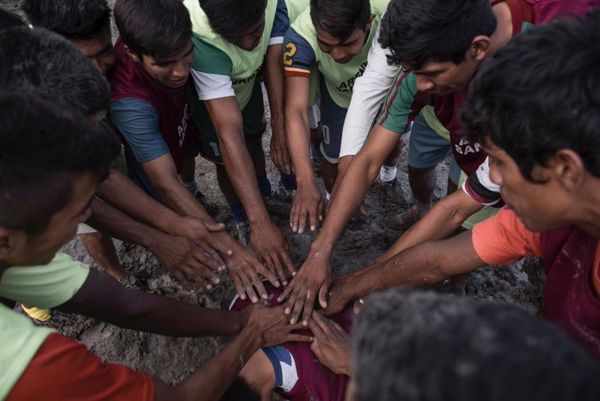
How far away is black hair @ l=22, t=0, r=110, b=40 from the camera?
204cm

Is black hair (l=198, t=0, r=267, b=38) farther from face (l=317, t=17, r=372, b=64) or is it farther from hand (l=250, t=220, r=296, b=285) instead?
hand (l=250, t=220, r=296, b=285)

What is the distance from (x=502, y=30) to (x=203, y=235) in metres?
1.57

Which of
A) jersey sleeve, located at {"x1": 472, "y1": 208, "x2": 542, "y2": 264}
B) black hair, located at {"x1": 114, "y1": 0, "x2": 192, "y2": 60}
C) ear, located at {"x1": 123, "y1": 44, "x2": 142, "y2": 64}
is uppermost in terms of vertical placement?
black hair, located at {"x1": 114, "y1": 0, "x2": 192, "y2": 60}

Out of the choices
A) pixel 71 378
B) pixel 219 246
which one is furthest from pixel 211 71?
pixel 71 378

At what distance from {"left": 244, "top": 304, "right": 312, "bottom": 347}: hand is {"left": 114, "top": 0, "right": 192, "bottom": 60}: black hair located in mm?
1176

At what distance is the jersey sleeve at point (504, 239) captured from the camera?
1.64 m

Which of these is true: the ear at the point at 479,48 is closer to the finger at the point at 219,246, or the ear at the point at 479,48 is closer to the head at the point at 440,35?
the head at the point at 440,35

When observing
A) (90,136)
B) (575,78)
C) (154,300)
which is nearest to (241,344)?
(154,300)

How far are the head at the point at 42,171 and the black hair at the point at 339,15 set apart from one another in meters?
1.31

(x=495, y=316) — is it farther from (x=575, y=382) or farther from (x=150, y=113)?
(x=150, y=113)

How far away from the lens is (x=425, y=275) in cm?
196

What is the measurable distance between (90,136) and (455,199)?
59.0 inches

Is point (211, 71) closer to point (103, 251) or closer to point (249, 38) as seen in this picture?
point (249, 38)

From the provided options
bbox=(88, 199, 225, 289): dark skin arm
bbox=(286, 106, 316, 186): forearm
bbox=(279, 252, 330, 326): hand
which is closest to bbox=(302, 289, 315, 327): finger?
bbox=(279, 252, 330, 326): hand
